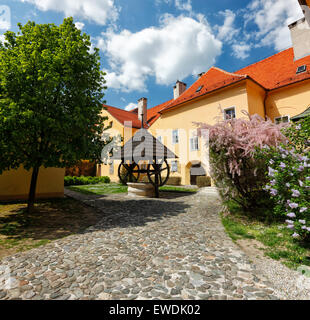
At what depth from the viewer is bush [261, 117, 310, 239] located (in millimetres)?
2994

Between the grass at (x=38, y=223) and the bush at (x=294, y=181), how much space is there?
4.79 meters

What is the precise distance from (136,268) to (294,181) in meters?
3.36

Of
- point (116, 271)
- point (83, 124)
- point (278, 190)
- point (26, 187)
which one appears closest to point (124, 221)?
point (116, 271)

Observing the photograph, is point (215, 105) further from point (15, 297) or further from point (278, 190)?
point (15, 297)

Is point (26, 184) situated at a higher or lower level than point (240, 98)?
lower

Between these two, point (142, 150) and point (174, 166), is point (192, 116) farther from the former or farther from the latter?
point (142, 150)

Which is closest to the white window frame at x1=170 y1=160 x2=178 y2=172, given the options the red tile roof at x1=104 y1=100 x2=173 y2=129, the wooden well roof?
the red tile roof at x1=104 y1=100 x2=173 y2=129

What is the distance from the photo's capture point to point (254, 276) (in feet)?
8.71

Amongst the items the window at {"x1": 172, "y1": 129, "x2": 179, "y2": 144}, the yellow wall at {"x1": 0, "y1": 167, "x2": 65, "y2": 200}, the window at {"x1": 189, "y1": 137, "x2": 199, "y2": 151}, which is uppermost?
the window at {"x1": 172, "y1": 129, "x2": 179, "y2": 144}

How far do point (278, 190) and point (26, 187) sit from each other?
32.8 feet

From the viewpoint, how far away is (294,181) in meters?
3.55

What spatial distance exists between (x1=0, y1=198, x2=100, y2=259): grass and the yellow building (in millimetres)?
4681

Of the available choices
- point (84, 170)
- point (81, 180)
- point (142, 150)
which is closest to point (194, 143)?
point (142, 150)

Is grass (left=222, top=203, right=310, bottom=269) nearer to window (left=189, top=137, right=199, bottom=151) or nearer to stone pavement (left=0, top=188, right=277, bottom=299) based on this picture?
stone pavement (left=0, top=188, right=277, bottom=299)
